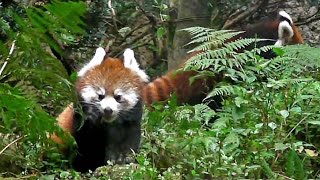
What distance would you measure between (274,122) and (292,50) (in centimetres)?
78

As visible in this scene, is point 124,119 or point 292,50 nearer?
point 292,50

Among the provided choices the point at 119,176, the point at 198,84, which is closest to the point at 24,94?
the point at 119,176

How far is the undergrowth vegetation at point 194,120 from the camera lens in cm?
291

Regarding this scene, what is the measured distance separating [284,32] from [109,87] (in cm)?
247

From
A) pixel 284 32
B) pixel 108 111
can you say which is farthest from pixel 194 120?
pixel 284 32

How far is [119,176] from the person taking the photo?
3334 millimetres

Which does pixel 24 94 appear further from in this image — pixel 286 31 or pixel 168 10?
pixel 168 10

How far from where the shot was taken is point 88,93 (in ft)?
15.8

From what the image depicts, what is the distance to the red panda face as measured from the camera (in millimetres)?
4789

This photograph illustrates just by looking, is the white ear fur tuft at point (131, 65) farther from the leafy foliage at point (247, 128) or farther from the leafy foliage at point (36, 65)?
the leafy foliage at point (36, 65)

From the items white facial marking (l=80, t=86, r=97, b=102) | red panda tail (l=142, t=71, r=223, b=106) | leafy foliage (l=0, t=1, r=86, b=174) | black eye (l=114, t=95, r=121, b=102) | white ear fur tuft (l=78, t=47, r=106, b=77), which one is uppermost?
leafy foliage (l=0, t=1, r=86, b=174)

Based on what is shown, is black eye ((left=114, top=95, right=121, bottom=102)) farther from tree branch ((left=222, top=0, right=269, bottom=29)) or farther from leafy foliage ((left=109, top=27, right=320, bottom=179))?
tree branch ((left=222, top=0, right=269, bottom=29))

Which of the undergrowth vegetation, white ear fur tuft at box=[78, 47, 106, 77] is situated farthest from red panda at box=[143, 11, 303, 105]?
the undergrowth vegetation

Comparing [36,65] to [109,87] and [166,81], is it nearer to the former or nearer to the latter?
[109,87]
